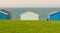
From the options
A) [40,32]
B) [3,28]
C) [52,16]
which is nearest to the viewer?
[40,32]

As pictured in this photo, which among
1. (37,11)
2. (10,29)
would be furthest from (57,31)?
(37,11)

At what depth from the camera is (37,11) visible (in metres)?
8.05

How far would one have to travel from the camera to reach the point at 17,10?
7992mm

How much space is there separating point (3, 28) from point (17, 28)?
352mm

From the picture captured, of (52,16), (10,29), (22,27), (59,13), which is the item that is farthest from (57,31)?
(59,13)

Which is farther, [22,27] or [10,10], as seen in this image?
[10,10]

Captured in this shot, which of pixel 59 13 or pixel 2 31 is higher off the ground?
pixel 59 13

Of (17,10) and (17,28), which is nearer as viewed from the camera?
(17,28)

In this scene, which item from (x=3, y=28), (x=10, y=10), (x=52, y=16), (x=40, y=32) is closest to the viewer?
(x=40, y=32)

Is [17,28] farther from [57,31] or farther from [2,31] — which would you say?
[57,31]

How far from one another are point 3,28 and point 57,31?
1.34m

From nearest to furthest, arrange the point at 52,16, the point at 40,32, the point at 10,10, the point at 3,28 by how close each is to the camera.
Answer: the point at 40,32
the point at 3,28
the point at 52,16
the point at 10,10

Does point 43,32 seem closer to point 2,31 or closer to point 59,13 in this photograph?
point 2,31

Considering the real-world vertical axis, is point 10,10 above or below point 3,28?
above
